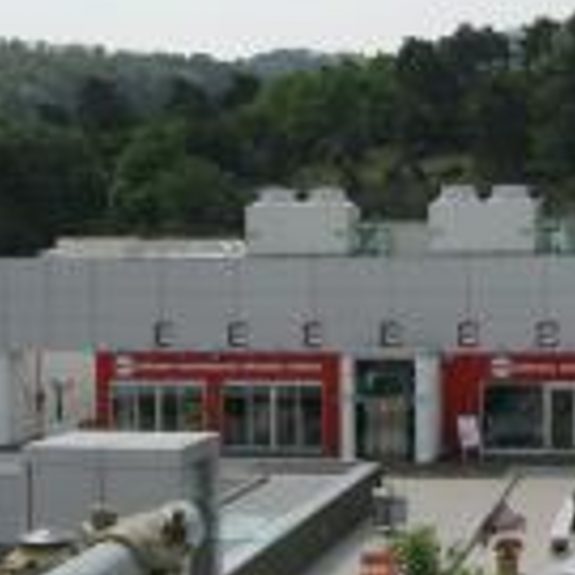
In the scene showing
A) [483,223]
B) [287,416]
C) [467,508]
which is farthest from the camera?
[483,223]

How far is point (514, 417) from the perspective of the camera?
1715 inches

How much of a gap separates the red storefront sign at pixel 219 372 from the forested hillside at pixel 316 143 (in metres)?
47.3

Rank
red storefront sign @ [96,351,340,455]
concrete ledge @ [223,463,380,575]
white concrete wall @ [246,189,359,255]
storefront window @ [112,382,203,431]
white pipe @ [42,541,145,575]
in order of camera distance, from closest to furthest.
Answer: white pipe @ [42,541,145,575] → concrete ledge @ [223,463,380,575] → red storefront sign @ [96,351,340,455] → storefront window @ [112,382,203,431] → white concrete wall @ [246,189,359,255]

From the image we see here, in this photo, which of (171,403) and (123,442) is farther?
(171,403)

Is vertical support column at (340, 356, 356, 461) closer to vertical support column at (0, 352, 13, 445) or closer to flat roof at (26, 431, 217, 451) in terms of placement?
vertical support column at (0, 352, 13, 445)

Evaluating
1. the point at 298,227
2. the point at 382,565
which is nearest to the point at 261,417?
the point at 298,227

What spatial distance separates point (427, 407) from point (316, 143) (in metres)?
80.1

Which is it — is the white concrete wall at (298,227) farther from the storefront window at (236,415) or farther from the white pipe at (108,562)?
the white pipe at (108,562)

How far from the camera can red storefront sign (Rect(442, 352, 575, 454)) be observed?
4347cm

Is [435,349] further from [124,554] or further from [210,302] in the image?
[124,554]

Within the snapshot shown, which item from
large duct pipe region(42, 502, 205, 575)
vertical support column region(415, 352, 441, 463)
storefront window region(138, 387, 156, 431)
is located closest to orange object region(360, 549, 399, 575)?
large duct pipe region(42, 502, 205, 575)

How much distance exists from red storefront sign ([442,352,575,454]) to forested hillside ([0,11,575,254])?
4989 centimetres

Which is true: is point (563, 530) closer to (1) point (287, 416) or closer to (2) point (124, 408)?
(1) point (287, 416)

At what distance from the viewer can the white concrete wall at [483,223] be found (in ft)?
152
